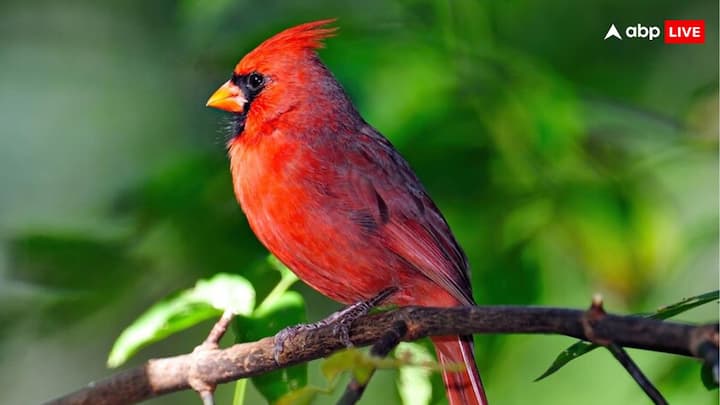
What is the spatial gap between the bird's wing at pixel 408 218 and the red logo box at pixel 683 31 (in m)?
1.31

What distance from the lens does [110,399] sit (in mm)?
2496

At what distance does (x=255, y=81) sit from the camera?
11.1 feet

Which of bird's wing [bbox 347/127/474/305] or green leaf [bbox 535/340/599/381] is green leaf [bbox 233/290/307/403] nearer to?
bird's wing [bbox 347/127/474/305]

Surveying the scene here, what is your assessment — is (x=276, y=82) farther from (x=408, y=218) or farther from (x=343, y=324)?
(x=343, y=324)

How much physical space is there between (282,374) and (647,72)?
284cm

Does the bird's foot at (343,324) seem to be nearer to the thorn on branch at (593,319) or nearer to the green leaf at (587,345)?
the green leaf at (587,345)

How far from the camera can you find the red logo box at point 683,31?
153 inches

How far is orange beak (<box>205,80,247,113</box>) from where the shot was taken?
3.38 m

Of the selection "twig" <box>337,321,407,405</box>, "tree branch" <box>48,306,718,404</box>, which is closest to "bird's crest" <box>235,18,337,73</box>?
"tree branch" <box>48,306,718,404</box>

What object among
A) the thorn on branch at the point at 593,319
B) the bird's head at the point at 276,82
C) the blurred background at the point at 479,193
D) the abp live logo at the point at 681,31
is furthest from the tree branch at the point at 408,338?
the abp live logo at the point at 681,31

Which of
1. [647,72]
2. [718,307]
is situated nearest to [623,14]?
[647,72]

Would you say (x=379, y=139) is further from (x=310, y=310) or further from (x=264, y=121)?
(x=310, y=310)

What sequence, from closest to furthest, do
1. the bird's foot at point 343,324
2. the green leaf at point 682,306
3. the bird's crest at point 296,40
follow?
the green leaf at point 682,306 < the bird's foot at point 343,324 < the bird's crest at point 296,40

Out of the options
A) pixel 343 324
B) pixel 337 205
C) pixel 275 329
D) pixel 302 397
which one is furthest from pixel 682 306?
pixel 337 205
